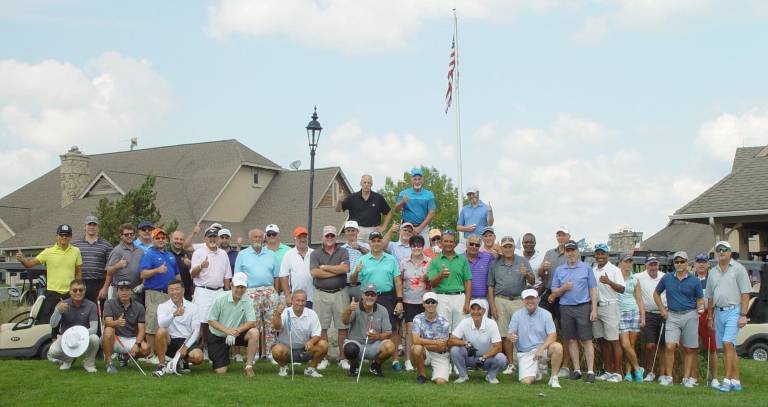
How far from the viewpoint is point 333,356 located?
13273mm

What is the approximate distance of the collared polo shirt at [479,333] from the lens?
1104 cm

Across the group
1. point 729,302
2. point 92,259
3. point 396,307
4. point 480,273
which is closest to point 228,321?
point 396,307

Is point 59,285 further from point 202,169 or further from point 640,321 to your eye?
point 202,169

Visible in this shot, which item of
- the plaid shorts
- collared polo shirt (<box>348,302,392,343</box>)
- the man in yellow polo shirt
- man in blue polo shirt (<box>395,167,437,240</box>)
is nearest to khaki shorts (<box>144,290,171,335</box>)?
the man in yellow polo shirt

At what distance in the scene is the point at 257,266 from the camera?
12031mm

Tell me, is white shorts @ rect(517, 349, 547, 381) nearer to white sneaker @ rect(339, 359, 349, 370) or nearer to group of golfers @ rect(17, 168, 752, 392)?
group of golfers @ rect(17, 168, 752, 392)

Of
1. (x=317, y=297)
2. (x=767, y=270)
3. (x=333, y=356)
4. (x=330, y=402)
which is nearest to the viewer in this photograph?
(x=330, y=402)

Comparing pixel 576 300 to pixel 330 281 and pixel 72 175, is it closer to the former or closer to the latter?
pixel 330 281

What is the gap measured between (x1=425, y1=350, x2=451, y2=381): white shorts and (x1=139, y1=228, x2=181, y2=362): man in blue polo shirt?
3681 millimetres

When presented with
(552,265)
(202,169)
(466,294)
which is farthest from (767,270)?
(202,169)

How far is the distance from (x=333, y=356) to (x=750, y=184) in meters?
15.5

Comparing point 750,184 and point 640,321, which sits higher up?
point 750,184

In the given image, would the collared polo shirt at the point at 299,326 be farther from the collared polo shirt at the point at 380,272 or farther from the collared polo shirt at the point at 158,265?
the collared polo shirt at the point at 158,265

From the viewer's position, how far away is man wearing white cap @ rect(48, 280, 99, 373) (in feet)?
37.4
